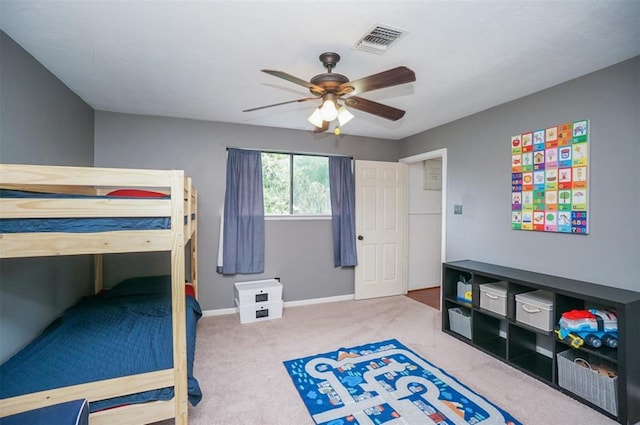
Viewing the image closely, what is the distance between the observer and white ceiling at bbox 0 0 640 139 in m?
1.67

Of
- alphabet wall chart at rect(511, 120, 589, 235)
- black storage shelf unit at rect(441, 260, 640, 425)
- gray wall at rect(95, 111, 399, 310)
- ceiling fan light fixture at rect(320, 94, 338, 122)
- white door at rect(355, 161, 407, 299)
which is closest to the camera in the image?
black storage shelf unit at rect(441, 260, 640, 425)

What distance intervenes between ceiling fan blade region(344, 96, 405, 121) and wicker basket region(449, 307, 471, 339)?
2097 mm

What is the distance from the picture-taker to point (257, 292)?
11.8 feet

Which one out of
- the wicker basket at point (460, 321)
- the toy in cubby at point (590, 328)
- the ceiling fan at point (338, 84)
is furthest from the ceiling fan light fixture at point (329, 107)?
the wicker basket at point (460, 321)

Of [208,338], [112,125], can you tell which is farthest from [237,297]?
[112,125]

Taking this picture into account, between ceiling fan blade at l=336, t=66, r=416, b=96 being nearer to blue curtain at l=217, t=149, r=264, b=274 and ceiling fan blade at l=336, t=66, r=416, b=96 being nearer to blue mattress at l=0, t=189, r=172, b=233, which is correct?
blue mattress at l=0, t=189, r=172, b=233

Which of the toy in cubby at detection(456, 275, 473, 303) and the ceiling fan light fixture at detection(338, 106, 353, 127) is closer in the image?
the ceiling fan light fixture at detection(338, 106, 353, 127)

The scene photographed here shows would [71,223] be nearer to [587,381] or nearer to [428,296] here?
[587,381]

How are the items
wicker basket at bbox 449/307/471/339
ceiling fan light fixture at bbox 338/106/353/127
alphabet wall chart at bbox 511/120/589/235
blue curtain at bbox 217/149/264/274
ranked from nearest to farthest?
1. ceiling fan light fixture at bbox 338/106/353/127
2. alphabet wall chart at bbox 511/120/589/235
3. wicker basket at bbox 449/307/471/339
4. blue curtain at bbox 217/149/264/274

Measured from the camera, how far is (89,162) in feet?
10.7

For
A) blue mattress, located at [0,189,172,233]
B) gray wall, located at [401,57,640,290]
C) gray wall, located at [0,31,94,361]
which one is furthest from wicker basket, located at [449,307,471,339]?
gray wall, located at [0,31,94,361]

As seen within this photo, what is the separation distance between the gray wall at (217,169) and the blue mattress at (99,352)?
1.25 meters

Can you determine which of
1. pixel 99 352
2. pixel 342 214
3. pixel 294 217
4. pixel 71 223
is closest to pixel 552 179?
pixel 342 214

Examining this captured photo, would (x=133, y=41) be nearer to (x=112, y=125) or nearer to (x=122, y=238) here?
(x=122, y=238)
